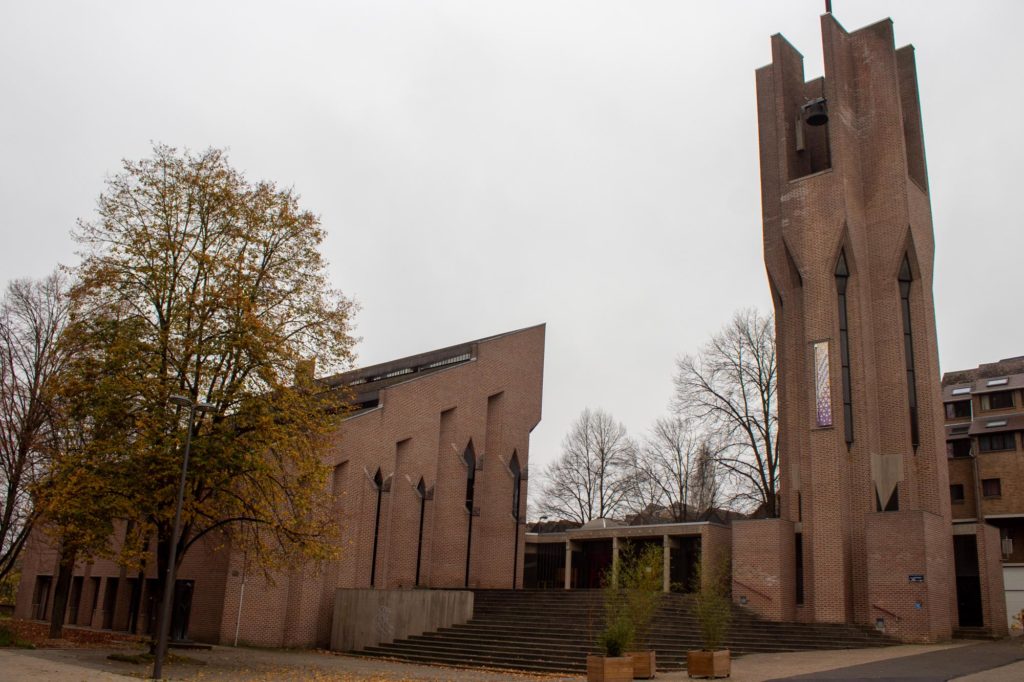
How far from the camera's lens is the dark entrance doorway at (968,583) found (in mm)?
28516

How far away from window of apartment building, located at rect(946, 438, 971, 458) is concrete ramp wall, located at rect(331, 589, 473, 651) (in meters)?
32.3

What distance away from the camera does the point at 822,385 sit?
29156 mm

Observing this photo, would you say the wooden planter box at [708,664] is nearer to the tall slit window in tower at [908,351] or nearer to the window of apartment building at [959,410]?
the tall slit window in tower at [908,351]

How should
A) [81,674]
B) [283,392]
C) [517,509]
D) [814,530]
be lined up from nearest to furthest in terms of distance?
[81,674]
[283,392]
[814,530]
[517,509]

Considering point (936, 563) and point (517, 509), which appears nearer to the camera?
point (936, 563)

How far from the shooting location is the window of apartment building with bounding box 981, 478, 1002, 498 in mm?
41688

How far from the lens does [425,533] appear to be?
31.3 m

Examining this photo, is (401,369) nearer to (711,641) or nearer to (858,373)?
(858,373)

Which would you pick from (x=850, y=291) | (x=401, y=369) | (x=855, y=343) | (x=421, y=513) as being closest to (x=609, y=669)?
(x=421, y=513)

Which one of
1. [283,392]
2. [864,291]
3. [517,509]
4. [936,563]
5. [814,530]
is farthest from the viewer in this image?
[517,509]

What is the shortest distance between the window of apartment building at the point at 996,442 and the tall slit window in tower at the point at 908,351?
16.6m

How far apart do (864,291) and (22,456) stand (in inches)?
1111

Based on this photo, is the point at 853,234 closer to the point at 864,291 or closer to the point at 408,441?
the point at 864,291

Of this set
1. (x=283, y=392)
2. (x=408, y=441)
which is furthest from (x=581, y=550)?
(x=283, y=392)
